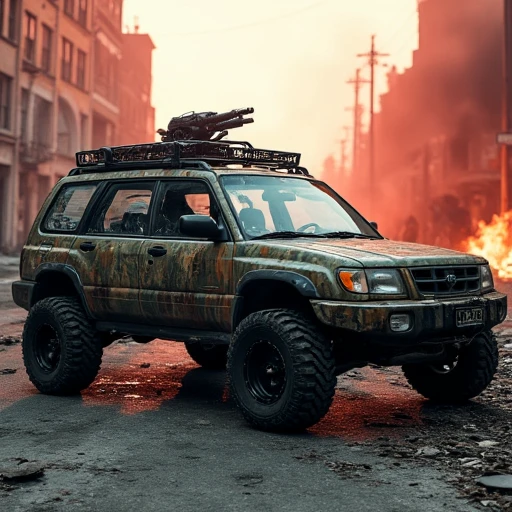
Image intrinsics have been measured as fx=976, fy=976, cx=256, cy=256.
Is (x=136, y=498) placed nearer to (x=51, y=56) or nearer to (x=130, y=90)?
(x=51, y=56)

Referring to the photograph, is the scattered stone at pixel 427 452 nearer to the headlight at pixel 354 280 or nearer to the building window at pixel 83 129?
the headlight at pixel 354 280

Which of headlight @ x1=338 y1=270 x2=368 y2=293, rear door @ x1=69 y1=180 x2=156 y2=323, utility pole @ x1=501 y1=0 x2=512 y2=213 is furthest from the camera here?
utility pole @ x1=501 y1=0 x2=512 y2=213

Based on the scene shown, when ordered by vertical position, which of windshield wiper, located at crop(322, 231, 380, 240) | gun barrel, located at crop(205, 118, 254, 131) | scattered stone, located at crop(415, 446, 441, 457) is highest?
gun barrel, located at crop(205, 118, 254, 131)

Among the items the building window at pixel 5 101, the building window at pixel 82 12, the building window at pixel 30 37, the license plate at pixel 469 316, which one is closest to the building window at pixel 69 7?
the building window at pixel 82 12

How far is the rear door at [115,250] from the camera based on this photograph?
26.4ft

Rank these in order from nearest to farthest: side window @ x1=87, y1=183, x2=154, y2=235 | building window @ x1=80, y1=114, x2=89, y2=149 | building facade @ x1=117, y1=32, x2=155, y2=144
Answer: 1. side window @ x1=87, y1=183, x2=154, y2=235
2. building window @ x1=80, y1=114, x2=89, y2=149
3. building facade @ x1=117, y1=32, x2=155, y2=144

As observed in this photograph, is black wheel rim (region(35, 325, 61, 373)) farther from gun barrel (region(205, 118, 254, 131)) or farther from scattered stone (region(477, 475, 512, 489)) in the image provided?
scattered stone (region(477, 475, 512, 489))

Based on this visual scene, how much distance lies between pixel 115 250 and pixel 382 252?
2.46m

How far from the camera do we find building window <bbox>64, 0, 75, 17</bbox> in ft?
150

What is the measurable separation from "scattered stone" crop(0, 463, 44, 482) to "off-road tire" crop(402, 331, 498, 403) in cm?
353

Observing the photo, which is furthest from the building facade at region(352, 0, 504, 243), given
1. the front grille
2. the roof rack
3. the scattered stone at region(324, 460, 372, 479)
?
the scattered stone at region(324, 460, 372, 479)

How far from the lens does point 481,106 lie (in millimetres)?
49406

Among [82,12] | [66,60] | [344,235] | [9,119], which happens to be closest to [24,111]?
[9,119]

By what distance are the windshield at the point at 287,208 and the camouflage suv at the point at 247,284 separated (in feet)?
0.05
